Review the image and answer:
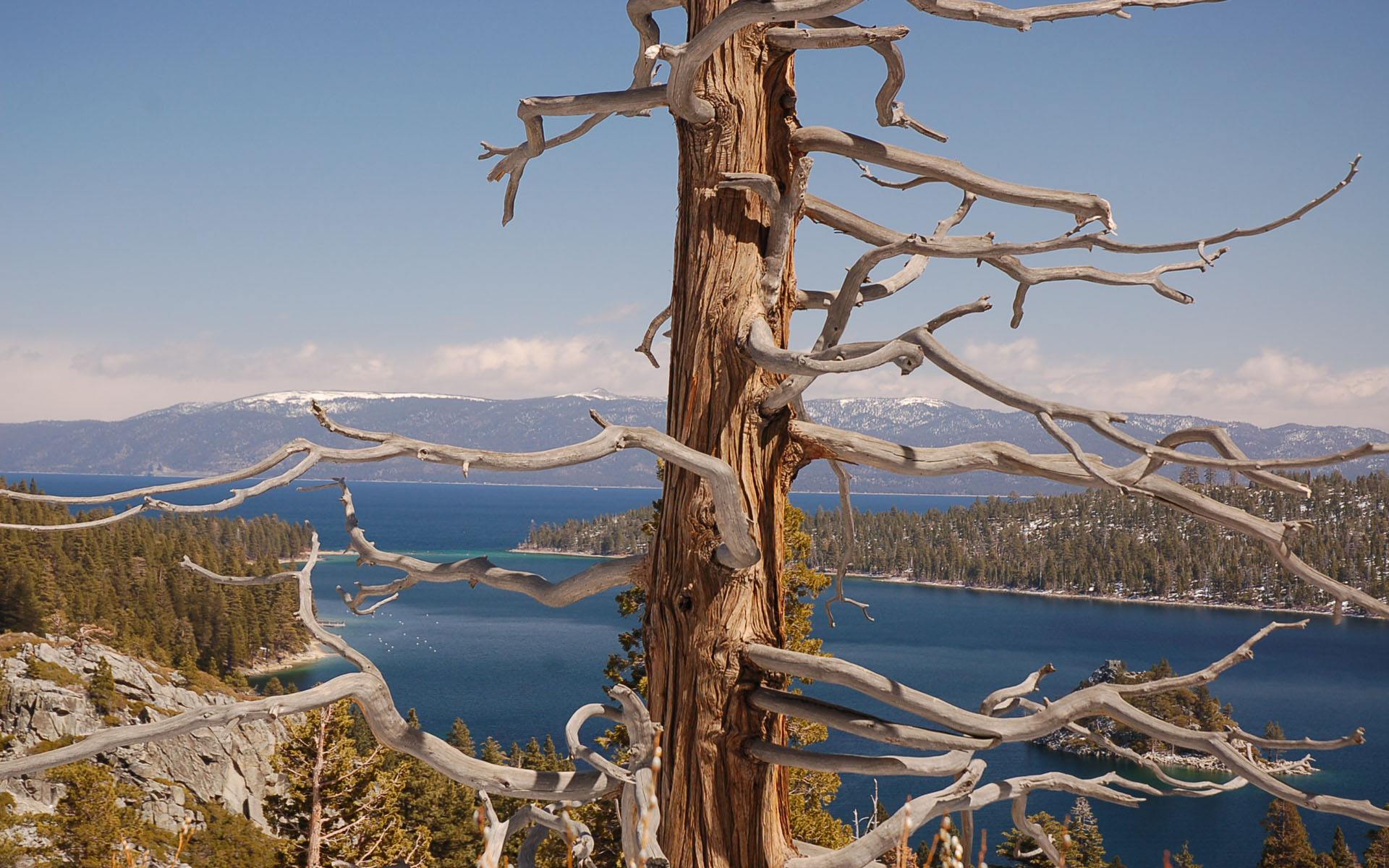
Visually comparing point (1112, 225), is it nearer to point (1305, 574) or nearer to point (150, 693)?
point (1305, 574)

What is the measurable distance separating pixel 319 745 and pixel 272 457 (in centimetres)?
2261

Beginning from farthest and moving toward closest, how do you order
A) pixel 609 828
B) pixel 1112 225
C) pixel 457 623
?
pixel 457 623, pixel 609 828, pixel 1112 225

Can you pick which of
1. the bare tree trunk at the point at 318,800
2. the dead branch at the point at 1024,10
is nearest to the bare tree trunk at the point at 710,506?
the dead branch at the point at 1024,10

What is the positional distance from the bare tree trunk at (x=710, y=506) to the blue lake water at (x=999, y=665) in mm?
35321

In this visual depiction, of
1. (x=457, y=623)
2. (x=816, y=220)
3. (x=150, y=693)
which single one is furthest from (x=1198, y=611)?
(x=816, y=220)

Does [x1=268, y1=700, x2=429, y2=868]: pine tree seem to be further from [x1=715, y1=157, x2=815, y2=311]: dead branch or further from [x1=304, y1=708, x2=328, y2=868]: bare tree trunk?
[x1=715, y1=157, x2=815, y2=311]: dead branch

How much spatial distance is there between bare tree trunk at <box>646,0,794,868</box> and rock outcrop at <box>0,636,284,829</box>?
138ft

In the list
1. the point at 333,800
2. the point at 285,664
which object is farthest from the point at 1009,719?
the point at 285,664

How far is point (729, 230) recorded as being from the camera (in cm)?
323

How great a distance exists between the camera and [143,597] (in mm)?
77812

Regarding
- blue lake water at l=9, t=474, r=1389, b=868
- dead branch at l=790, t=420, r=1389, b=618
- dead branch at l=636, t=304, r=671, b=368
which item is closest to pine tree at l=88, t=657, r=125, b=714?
blue lake water at l=9, t=474, r=1389, b=868

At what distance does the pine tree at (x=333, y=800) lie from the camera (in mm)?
23469

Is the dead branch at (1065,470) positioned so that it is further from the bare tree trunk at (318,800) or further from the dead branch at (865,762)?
the bare tree trunk at (318,800)

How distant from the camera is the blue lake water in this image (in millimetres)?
50031
